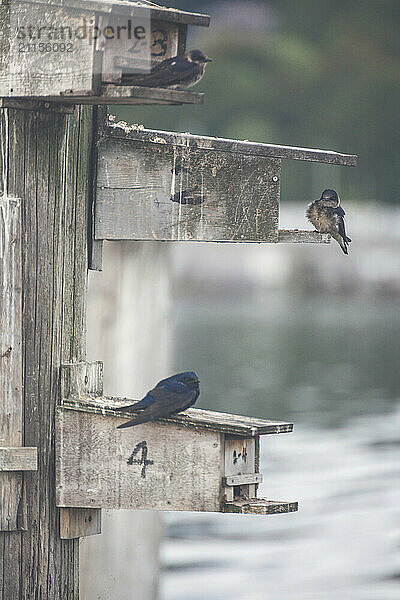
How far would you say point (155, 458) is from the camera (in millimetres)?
3051

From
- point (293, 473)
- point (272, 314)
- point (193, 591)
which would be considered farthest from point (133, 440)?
point (272, 314)

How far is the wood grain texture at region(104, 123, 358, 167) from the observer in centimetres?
329

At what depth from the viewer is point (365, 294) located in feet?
123

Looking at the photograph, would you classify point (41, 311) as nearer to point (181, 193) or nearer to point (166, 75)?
point (181, 193)

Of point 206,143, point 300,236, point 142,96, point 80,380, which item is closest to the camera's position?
point 142,96

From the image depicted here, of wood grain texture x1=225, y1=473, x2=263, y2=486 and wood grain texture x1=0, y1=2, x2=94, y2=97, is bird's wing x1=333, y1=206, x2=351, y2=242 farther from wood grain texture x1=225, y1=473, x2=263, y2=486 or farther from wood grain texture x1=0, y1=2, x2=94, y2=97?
wood grain texture x1=0, y1=2, x2=94, y2=97

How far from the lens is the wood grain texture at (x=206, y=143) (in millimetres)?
3285

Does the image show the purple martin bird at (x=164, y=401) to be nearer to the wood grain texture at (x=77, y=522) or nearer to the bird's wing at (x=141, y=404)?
the bird's wing at (x=141, y=404)

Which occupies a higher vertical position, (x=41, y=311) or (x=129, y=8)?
(x=129, y=8)

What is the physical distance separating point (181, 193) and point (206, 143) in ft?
0.44

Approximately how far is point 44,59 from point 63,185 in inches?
12.5

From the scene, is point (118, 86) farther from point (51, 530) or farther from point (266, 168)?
point (51, 530)

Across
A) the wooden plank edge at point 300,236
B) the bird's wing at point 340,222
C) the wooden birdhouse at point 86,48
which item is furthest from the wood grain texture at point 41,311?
the bird's wing at point 340,222

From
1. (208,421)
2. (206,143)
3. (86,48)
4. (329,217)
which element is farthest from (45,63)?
(329,217)
